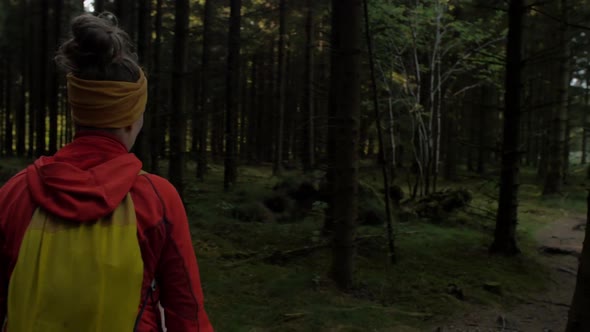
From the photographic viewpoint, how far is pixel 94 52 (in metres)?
1.47

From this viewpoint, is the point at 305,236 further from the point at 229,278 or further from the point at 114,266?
the point at 114,266

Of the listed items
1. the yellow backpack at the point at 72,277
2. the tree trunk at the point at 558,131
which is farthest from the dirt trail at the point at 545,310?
the tree trunk at the point at 558,131

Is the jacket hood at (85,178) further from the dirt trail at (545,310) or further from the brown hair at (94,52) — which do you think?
the dirt trail at (545,310)

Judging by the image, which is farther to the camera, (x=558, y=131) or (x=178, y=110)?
(x=558, y=131)

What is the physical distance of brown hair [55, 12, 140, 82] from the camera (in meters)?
1.45

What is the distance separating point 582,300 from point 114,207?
3261 mm

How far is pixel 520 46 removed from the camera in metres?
8.45

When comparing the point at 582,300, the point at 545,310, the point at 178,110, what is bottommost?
the point at 545,310

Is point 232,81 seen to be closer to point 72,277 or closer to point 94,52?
point 94,52

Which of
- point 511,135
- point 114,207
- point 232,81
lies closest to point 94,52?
point 114,207

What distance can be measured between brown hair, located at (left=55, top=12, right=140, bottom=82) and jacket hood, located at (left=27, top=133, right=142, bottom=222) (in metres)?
0.21

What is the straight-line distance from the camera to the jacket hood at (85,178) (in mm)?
1299

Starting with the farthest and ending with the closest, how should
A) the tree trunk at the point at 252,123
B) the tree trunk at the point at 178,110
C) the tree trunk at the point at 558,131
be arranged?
the tree trunk at the point at 252,123
the tree trunk at the point at 558,131
the tree trunk at the point at 178,110

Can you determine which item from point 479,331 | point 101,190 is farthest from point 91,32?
point 479,331
